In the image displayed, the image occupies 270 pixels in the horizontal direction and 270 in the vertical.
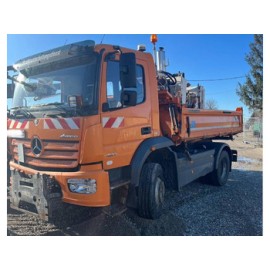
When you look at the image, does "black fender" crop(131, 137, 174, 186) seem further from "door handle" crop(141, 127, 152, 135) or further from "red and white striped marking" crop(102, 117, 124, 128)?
"red and white striped marking" crop(102, 117, 124, 128)

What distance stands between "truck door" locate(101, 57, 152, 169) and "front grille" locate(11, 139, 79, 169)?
345 mm

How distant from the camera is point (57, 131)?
8.88ft

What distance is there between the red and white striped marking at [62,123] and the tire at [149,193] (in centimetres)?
121

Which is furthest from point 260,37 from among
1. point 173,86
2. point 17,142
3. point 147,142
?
point 17,142

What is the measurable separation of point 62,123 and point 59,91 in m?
0.46

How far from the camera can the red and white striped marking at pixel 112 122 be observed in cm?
275

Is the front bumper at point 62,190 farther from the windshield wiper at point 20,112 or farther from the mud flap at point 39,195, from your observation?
the windshield wiper at point 20,112

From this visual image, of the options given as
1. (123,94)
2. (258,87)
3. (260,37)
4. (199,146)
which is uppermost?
(260,37)

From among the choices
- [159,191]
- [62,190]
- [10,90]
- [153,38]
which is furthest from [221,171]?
[10,90]

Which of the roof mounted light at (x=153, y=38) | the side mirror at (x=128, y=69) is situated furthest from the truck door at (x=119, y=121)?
the roof mounted light at (x=153, y=38)

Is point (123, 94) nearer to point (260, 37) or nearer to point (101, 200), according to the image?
point (101, 200)

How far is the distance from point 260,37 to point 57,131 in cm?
306

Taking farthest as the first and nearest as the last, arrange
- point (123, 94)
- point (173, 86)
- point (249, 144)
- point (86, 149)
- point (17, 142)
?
point (249, 144)
point (173, 86)
point (17, 142)
point (123, 94)
point (86, 149)

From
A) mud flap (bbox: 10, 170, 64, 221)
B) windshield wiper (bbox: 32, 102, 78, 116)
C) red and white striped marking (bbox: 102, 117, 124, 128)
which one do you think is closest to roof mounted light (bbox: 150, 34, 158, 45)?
red and white striped marking (bbox: 102, 117, 124, 128)
